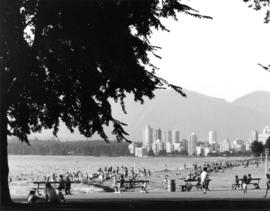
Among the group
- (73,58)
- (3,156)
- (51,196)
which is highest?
(73,58)

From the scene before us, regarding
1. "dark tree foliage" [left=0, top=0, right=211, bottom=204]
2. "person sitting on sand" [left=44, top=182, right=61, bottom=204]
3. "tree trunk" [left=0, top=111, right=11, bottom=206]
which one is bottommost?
"person sitting on sand" [left=44, top=182, right=61, bottom=204]

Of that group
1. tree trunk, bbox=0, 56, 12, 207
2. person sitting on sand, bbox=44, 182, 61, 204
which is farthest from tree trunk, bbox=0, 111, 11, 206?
person sitting on sand, bbox=44, 182, 61, 204

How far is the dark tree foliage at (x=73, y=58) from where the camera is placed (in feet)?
68.3

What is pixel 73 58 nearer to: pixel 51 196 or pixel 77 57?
pixel 77 57

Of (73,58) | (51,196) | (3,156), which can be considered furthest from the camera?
(51,196)

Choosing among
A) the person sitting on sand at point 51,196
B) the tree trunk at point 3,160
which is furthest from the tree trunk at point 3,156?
the person sitting on sand at point 51,196

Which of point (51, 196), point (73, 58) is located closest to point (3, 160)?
point (51, 196)

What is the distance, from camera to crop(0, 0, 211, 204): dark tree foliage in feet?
68.3

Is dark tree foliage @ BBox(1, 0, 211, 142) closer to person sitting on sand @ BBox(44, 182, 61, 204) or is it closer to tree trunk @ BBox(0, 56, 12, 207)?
tree trunk @ BBox(0, 56, 12, 207)

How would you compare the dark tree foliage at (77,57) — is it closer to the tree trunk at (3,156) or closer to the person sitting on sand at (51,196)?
the tree trunk at (3,156)

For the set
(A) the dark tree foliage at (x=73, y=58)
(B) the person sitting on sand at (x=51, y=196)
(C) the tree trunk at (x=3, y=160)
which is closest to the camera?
(A) the dark tree foliage at (x=73, y=58)

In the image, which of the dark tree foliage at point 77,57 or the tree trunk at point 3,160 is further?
the tree trunk at point 3,160

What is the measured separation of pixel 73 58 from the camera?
70.7 feet

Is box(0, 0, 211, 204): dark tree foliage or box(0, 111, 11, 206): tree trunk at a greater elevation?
box(0, 0, 211, 204): dark tree foliage
